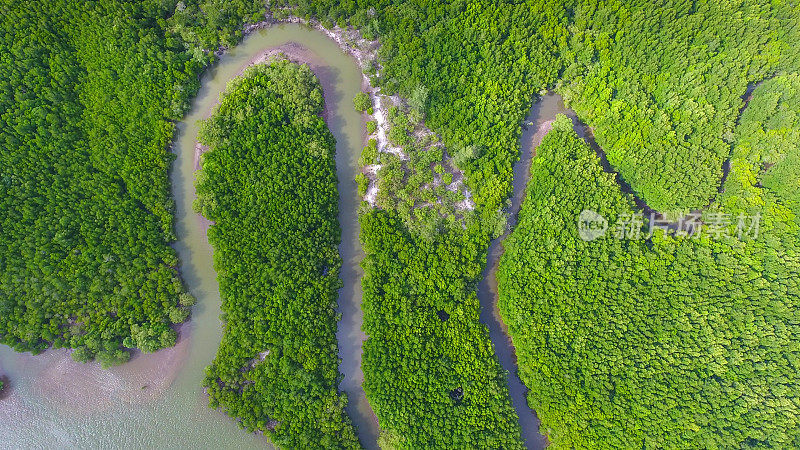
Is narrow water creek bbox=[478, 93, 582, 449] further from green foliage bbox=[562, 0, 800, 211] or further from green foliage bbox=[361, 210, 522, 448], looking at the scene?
green foliage bbox=[562, 0, 800, 211]

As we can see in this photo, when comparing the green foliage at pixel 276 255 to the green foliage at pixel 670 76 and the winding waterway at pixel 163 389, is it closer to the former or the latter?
the winding waterway at pixel 163 389

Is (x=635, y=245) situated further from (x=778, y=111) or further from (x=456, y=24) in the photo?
(x=456, y=24)

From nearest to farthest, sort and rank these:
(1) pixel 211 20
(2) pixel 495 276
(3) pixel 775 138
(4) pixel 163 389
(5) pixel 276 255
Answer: (5) pixel 276 255 < (4) pixel 163 389 < (3) pixel 775 138 < (2) pixel 495 276 < (1) pixel 211 20

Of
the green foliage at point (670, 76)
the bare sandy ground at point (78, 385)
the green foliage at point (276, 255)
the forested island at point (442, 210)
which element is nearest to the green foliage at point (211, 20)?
the forested island at point (442, 210)

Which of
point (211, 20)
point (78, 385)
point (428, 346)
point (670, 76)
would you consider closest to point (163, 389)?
point (78, 385)

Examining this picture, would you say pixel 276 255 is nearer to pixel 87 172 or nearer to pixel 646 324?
pixel 87 172

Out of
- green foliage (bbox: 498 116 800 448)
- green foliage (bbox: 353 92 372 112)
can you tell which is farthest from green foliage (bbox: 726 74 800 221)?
green foliage (bbox: 353 92 372 112)

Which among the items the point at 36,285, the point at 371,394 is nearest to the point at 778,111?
the point at 371,394

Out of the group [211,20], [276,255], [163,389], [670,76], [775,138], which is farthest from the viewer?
[670,76]
